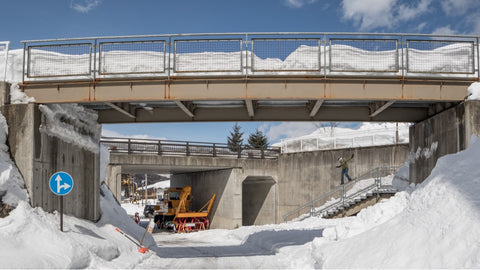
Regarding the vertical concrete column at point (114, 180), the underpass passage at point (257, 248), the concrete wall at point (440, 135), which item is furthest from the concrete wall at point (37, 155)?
the vertical concrete column at point (114, 180)

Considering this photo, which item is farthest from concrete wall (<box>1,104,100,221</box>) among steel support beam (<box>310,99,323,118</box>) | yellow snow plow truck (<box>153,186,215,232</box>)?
yellow snow plow truck (<box>153,186,215,232</box>)

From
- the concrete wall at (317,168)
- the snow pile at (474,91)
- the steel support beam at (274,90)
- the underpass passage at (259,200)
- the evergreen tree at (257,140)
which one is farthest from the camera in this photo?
the evergreen tree at (257,140)

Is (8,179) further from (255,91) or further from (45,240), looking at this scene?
(255,91)

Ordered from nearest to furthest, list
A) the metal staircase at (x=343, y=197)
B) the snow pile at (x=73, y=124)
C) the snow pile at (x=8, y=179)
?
the snow pile at (x=8, y=179) → the snow pile at (x=73, y=124) → the metal staircase at (x=343, y=197)

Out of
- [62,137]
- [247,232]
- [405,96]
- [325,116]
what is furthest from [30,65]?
[247,232]

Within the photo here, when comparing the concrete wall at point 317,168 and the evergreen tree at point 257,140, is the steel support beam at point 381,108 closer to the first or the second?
the concrete wall at point 317,168

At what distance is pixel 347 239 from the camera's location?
12977 millimetres

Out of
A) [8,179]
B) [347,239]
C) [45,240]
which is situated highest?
[8,179]

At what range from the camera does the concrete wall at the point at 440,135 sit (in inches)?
531

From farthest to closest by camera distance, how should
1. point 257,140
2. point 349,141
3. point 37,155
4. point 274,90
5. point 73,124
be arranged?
1. point 257,140
2. point 349,141
3. point 73,124
4. point 274,90
5. point 37,155

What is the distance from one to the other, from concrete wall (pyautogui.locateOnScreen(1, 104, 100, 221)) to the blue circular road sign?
1139 millimetres

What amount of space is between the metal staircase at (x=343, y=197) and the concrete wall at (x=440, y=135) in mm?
8182

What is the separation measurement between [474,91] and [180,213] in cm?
2373

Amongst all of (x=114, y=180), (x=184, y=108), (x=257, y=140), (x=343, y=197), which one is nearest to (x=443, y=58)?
(x=184, y=108)
